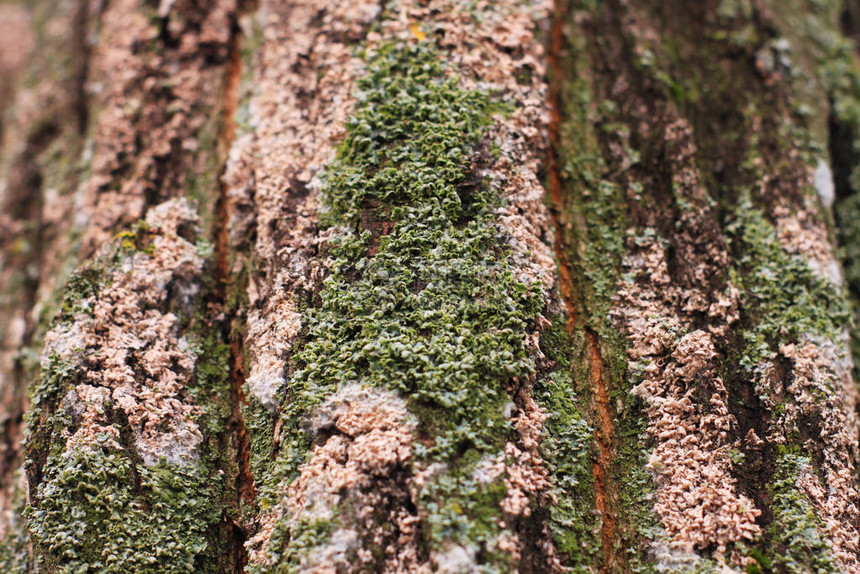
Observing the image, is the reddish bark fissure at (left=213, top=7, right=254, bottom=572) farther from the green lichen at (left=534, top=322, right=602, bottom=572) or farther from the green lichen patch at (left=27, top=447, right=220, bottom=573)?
the green lichen at (left=534, top=322, right=602, bottom=572)

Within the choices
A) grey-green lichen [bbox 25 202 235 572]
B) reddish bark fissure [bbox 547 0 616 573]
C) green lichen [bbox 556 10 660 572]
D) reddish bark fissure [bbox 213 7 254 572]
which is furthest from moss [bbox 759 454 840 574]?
grey-green lichen [bbox 25 202 235 572]

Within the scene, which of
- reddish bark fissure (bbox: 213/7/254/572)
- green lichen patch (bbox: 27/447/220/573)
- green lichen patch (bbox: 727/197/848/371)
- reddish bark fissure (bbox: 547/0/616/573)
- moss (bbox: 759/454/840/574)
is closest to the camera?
moss (bbox: 759/454/840/574)

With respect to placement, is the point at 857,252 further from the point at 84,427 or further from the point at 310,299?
the point at 84,427

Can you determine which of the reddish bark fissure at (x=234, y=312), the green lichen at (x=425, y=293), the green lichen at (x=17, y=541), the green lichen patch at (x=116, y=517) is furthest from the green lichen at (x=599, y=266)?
the green lichen at (x=17, y=541)

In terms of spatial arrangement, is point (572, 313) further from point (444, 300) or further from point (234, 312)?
point (234, 312)

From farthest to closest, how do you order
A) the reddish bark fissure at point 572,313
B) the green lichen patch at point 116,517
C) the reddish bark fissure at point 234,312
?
the reddish bark fissure at point 234,312
the reddish bark fissure at point 572,313
the green lichen patch at point 116,517

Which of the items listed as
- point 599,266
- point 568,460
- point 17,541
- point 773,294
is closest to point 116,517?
point 17,541

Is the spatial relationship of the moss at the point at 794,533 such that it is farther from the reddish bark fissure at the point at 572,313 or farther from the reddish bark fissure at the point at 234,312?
the reddish bark fissure at the point at 234,312

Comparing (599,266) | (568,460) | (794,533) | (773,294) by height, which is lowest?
(794,533)
